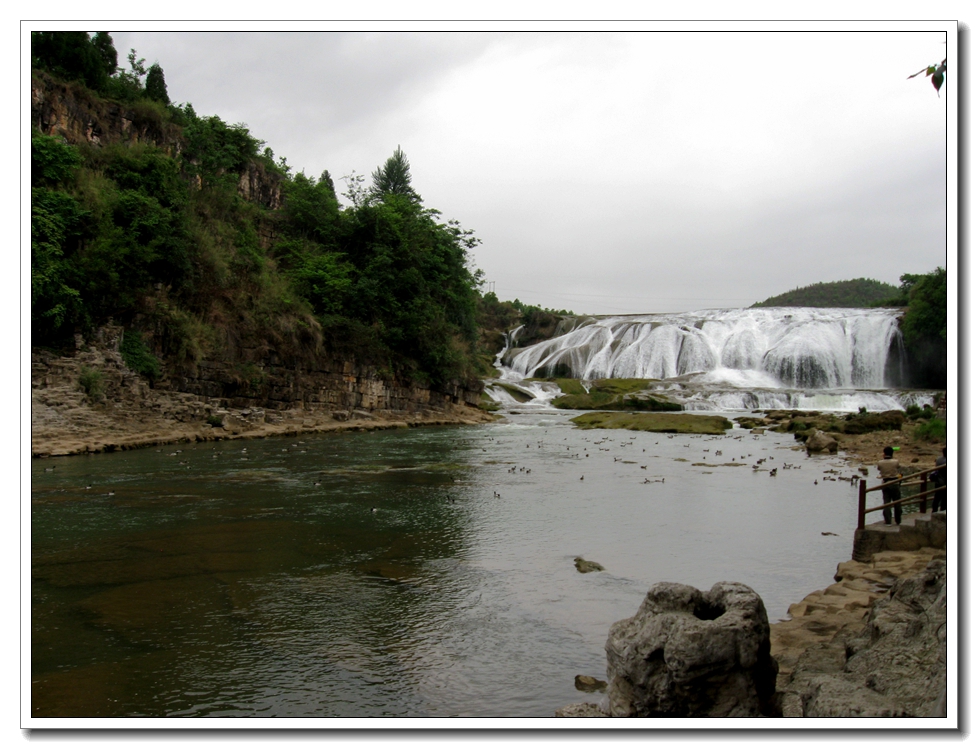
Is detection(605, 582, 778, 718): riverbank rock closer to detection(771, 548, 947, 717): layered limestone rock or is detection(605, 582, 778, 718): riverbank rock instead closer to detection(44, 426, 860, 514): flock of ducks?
detection(771, 548, 947, 717): layered limestone rock

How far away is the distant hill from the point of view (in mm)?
84312

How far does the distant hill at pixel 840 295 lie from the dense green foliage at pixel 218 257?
198ft

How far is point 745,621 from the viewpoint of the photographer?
409 centimetres

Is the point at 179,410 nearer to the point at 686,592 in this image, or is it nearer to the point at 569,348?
the point at 686,592

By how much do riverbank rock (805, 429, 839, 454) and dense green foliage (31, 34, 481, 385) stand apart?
19.5 metres

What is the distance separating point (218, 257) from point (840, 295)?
86.1m

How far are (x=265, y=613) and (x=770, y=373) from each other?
44.2 meters

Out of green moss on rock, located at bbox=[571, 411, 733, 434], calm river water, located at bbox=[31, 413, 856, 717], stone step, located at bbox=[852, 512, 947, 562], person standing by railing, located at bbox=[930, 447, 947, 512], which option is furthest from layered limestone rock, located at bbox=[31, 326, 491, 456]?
person standing by railing, located at bbox=[930, 447, 947, 512]

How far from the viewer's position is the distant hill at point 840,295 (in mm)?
84312

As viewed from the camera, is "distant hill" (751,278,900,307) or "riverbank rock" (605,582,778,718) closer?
"riverbank rock" (605,582,778,718)

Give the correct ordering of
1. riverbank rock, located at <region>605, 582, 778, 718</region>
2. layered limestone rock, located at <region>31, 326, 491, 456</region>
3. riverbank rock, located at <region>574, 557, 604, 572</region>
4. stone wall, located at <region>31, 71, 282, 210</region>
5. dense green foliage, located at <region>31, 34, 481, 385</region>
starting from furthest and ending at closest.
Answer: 1. stone wall, located at <region>31, 71, 282, 210</region>
2. dense green foliage, located at <region>31, 34, 481, 385</region>
3. layered limestone rock, located at <region>31, 326, 491, 456</region>
4. riverbank rock, located at <region>574, 557, 604, 572</region>
5. riverbank rock, located at <region>605, 582, 778, 718</region>

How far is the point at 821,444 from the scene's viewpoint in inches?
798

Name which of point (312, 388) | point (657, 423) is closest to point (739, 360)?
point (657, 423)

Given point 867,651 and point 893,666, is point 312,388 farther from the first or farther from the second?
point 893,666
